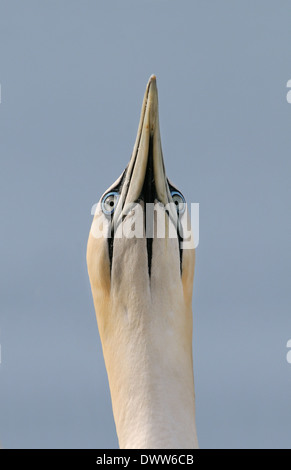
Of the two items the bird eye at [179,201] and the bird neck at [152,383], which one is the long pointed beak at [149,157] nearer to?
the bird eye at [179,201]

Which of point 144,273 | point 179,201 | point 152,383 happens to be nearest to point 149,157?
point 179,201

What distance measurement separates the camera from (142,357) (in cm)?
1390

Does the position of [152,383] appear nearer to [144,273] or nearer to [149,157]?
[144,273]

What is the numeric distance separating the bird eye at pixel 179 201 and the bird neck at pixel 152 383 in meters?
1.02

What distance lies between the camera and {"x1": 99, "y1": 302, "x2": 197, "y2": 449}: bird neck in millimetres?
13625

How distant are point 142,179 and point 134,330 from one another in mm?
1445

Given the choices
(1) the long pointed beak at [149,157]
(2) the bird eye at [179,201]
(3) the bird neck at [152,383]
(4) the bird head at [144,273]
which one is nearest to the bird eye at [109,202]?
(4) the bird head at [144,273]

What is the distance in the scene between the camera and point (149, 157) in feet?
46.5

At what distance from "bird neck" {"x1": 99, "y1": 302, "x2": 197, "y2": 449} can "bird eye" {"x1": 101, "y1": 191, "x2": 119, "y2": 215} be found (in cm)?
102

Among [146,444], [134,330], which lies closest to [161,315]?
[134,330]

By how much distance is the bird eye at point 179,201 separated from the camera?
1443 centimetres

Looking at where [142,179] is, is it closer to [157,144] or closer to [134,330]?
[157,144]

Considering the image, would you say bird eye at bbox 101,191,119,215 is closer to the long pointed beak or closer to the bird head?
the bird head

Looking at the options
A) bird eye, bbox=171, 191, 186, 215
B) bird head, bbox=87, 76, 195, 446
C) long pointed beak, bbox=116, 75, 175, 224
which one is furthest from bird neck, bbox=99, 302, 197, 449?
long pointed beak, bbox=116, 75, 175, 224
